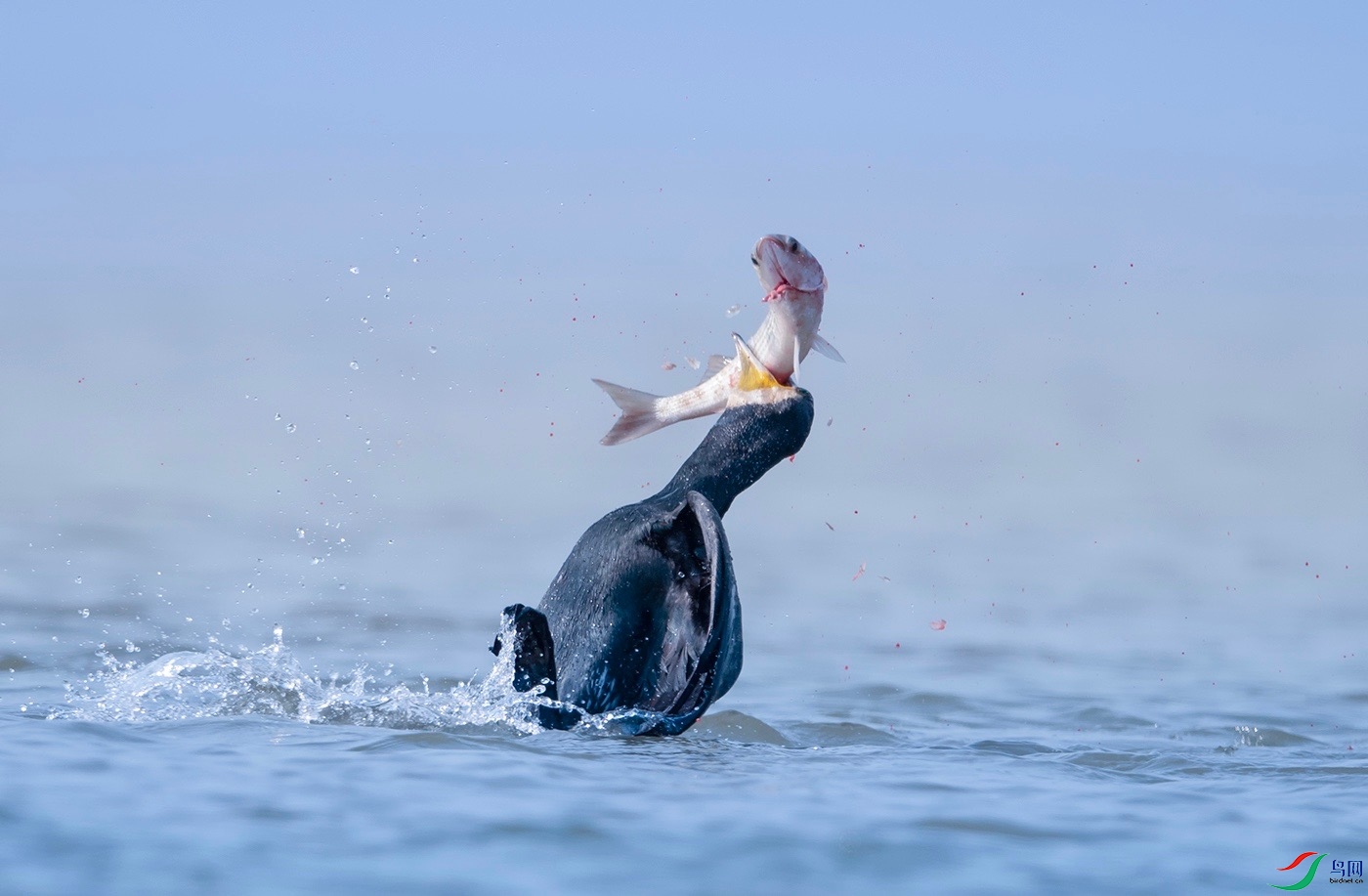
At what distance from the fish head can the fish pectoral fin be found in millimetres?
234

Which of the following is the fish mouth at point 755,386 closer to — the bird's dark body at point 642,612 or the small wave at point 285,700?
the bird's dark body at point 642,612

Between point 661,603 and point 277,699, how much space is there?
1815 millimetres

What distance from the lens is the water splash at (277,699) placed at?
619 centimetres

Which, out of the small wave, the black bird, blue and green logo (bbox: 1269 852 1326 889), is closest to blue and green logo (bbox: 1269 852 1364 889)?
blue and green logo (bbox: 1269 852 1326 889)

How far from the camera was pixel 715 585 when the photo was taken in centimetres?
608

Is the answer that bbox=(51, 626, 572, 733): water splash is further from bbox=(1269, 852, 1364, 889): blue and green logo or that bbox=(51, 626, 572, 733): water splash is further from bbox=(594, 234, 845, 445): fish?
bbox=(1269, 852, 1364, 889): blue and green logo

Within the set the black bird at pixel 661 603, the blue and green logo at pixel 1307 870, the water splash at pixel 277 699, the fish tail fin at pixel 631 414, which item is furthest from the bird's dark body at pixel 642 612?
the blue and green logo at pixel 1307 870

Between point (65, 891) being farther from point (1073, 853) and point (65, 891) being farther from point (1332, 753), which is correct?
point (1332, 753)

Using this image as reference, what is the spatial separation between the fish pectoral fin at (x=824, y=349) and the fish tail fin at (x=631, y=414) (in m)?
0.71

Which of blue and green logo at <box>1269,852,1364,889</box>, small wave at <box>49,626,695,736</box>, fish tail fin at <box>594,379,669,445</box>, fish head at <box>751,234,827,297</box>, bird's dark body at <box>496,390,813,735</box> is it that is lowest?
blue and green logo at <box>1269,852,1364,889</box>

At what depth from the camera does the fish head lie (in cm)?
634

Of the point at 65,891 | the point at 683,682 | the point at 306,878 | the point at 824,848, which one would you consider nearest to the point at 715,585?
the point at 683,682

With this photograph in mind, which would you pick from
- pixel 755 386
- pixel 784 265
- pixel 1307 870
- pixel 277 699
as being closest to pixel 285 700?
pixel 277 699

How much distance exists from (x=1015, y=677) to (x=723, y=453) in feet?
13.0
